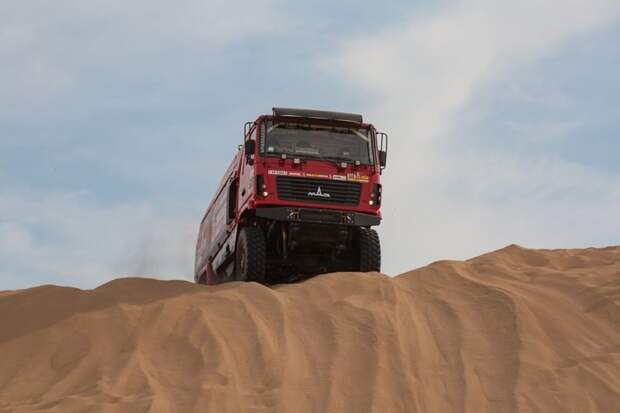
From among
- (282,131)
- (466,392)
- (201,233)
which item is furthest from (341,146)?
(201,233)

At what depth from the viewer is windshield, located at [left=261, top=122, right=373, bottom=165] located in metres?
13.4

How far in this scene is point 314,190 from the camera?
13219 mm

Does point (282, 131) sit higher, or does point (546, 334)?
point (282, 131)

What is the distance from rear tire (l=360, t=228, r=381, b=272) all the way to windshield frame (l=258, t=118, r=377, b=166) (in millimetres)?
1118

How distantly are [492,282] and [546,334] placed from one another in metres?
1.41

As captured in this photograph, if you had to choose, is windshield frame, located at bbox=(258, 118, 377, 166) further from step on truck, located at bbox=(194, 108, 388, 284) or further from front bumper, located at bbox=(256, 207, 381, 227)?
front bumper, located at bbox=(256, 207, 381, 227)

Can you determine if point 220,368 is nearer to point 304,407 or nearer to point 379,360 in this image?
point 304,407

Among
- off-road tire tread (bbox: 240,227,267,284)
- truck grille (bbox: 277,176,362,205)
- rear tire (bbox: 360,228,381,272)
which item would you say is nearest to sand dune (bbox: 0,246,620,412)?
off-road tire tread (bbox: 240,227,267,284)

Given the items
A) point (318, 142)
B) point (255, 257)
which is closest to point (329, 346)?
point (255, 257)

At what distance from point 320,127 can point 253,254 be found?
2.26m

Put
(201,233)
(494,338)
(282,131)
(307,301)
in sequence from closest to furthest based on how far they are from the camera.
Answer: (494,338), (307,301), (282,131), (201,233)

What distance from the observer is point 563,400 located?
8.27m

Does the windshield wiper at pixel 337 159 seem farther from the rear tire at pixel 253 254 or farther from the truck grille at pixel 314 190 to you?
the rear tire at pixel 253 254

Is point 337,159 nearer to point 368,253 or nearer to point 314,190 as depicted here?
point 314,190
